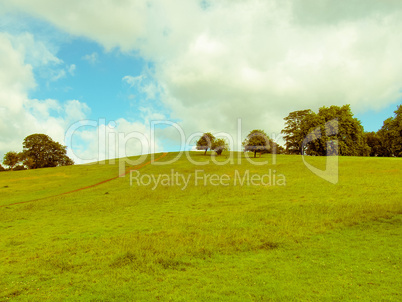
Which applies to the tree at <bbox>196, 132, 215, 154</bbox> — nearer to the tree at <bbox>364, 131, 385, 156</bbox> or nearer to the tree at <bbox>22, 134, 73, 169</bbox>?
the tree at <bbox>364, 131, 385, 156</bbox>

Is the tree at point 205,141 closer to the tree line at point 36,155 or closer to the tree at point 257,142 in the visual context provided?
the tree at point 257,142

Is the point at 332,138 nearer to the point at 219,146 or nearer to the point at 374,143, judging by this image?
the point at 374,143

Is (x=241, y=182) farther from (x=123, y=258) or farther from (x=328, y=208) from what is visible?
(x=123, y=258)

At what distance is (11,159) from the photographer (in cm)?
8681

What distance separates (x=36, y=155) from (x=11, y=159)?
7.58 meters

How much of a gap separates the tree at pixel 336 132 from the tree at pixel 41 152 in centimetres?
8782

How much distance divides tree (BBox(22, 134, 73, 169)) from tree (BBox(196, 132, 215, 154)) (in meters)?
54.3

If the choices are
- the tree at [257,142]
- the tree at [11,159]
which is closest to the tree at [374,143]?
the tree at [257,142]

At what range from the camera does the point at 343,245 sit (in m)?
14.5

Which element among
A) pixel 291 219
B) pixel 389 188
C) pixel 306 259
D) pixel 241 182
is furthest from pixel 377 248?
pixel 241 182

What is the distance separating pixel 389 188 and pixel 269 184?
14.2 meters

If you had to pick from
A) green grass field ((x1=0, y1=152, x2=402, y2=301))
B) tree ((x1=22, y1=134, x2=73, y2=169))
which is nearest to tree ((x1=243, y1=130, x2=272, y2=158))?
green grass field ((x1=0, y1=152, x2=402, y2=301))

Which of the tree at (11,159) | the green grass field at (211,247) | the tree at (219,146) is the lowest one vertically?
the green grass field at (211,247)

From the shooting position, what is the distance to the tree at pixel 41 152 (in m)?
87.8
